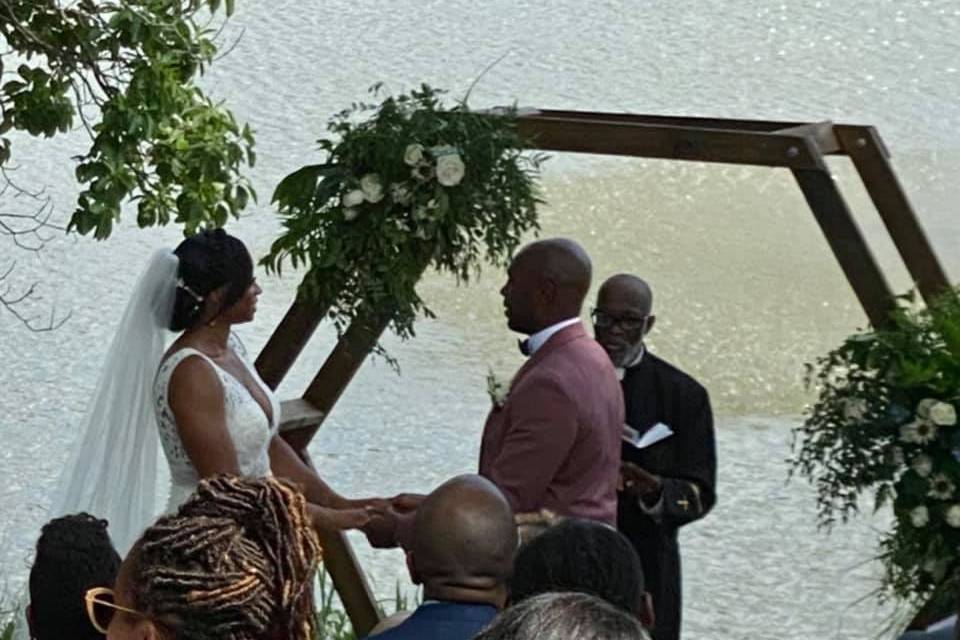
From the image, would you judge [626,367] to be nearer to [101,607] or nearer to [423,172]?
[423,172]

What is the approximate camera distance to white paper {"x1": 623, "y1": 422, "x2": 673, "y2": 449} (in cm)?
514

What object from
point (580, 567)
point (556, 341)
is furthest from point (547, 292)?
point (580, 567)

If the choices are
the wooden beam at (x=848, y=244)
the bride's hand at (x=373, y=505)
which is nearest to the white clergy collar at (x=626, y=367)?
the wooden beam at (x=848, y=244)

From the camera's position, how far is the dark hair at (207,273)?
4957mm

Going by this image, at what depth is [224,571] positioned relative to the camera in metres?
2.40

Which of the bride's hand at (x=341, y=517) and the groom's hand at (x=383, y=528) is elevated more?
the bride's hand at (x=341, y=517)

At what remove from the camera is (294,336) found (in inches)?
215

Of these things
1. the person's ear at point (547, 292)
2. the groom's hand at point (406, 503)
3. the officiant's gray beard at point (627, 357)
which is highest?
the person's ear at point (547, 292)

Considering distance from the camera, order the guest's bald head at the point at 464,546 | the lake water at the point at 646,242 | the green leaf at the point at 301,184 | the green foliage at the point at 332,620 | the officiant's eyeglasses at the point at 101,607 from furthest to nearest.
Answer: the lake water at the point at 646,242 → the green foliage at the point at 332,620 → the green leaf at the point at 301,184 → the guest's bald head at the point at 464,546 → the officiant's eyeglasses at the point at 101,607

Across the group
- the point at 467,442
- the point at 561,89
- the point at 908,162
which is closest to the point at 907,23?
the point at 908,162

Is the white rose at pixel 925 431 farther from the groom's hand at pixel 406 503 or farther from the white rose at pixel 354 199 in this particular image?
the white rose at pixel 354 199

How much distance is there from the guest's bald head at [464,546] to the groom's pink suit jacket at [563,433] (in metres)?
1.06

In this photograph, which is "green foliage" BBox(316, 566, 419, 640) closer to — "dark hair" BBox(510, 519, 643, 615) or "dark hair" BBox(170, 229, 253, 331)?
"dark hair" BBox(170, 229, 253, 331)

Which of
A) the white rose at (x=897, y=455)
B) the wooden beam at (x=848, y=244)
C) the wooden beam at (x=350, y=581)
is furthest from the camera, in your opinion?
the wooden beam at (x=350, y=581)
